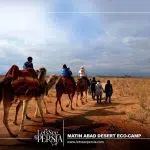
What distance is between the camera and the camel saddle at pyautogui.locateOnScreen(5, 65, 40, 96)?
9.30 m

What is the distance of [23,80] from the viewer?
952cm

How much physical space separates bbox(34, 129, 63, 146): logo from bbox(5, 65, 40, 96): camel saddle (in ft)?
3.27

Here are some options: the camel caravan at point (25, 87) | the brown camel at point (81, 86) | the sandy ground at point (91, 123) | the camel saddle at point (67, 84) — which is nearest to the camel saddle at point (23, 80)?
the camel caravan at point (25, 87)

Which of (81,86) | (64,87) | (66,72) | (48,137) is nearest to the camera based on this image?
(48,137)

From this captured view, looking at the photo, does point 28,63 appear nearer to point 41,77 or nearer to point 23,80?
point 23,80

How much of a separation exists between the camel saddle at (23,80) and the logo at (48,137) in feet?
3.27

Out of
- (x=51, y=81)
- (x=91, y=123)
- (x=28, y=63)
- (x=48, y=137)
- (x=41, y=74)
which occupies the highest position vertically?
(x=28, y=63)

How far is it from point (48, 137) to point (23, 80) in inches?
51.8

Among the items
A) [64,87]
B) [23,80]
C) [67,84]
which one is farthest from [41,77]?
[67,84]

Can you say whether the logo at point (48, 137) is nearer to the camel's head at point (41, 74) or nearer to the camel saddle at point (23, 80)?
the camel saddle at point (23, 80)

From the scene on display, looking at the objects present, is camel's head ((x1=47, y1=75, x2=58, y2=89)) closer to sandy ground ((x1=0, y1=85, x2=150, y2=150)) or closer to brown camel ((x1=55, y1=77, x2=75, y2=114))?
brown camel ((x1=55, y1=77, x2=75, y2=114))

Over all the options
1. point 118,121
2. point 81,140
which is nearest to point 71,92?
point 118,121

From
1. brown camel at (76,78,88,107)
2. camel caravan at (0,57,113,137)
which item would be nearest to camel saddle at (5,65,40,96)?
camel caravan at (0,57,113,137)

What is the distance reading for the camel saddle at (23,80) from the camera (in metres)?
9.30
